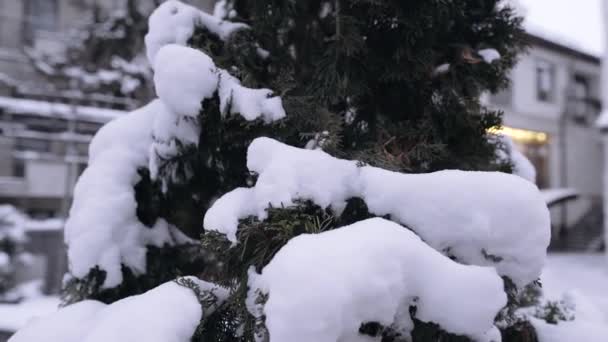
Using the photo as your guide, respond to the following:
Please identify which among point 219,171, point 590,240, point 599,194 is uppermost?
point 219,171

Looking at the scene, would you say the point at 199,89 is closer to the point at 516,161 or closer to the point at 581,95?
the point at 516,161

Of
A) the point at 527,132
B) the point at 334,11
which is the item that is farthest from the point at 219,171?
the point at 527,132

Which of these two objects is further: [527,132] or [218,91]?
[527,132]

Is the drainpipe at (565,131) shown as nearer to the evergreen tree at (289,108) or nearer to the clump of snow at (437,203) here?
the evergreen tree at (289,108)

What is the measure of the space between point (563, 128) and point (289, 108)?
17478mm

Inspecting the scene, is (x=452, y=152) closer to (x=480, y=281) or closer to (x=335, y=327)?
(x=480, y=281)

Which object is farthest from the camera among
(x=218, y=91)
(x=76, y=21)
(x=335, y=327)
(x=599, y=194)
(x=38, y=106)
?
(x=599, y=194)

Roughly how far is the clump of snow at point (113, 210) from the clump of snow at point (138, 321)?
375 millimetres

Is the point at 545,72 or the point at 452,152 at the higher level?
the point at 545,72

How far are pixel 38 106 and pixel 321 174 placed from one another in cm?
883

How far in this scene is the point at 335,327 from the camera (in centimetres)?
120

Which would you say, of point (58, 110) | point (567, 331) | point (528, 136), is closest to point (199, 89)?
point (567, 331)

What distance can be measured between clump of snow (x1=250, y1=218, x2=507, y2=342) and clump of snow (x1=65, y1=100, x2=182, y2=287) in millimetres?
1224

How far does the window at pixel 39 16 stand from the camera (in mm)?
10781
